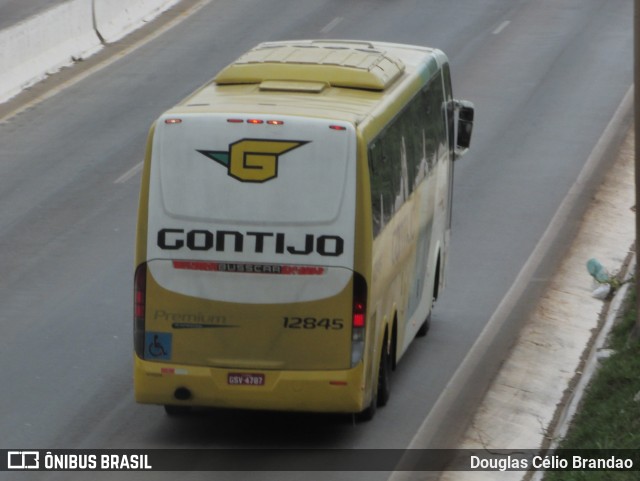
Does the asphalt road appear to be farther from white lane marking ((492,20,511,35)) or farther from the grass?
the grass

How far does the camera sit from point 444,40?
3478 cm

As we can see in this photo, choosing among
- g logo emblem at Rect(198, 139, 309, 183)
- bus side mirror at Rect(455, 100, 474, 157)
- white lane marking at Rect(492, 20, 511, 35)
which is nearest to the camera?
g logo emblem at Rect(198, 139, 309, 183)

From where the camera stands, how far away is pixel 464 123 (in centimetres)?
1792

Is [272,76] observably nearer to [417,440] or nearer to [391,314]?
[391,314]

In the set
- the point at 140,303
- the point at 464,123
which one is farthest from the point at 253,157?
the point at 464,123

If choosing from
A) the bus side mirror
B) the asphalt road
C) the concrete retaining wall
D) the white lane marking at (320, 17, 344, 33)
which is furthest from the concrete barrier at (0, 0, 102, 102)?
the bus side mirror

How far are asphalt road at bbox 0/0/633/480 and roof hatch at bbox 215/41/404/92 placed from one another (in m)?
3.16

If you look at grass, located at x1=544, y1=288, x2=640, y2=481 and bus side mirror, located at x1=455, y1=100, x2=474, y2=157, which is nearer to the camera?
grass, located at x1=544, y1=288, x2=640, y2=481

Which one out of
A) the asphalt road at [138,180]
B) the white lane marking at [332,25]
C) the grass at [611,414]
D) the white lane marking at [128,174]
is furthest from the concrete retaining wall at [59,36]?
the grass at [611,414]

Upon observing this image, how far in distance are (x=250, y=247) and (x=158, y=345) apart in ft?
3.83

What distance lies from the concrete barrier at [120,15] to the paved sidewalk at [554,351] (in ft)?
45.4

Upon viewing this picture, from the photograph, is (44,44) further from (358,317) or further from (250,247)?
(358,317)

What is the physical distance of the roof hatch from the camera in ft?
46.8

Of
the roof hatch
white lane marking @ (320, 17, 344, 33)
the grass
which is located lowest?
white lane marking @ (320, 17, 344, 33)
